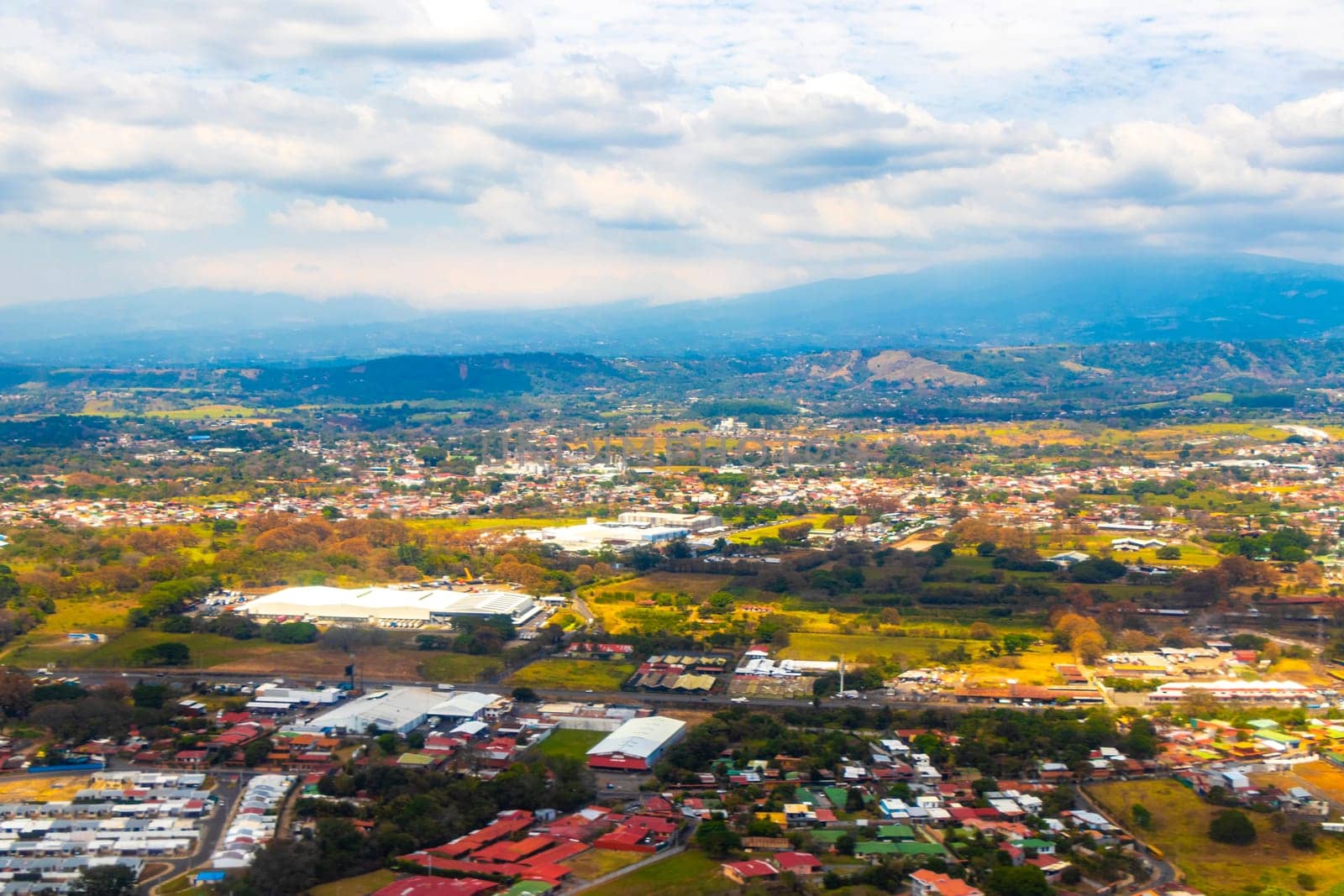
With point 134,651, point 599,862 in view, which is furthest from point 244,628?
point 599,862

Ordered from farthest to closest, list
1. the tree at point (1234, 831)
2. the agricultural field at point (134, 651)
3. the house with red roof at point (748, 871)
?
1. the agricultural field at point (134, 651)
2. the tree at point (1234, 831)
3. the house with red roof at point (748, 871)

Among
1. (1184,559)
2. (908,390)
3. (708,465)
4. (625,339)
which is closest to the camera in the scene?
(1184,559)

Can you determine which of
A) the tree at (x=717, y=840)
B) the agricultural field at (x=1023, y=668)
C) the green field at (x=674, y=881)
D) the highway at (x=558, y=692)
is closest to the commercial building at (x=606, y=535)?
the highway at (x=558, y=692)

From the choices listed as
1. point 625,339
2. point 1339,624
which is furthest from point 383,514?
point 625,339

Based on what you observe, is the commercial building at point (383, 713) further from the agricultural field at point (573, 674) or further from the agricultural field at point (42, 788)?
the agricultural field at point (42, 788)

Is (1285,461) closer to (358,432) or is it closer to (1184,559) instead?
(1184,559)

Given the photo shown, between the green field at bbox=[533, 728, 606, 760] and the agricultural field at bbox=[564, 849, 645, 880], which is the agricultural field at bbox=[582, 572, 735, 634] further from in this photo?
the agricultural field at bbox=[564, 849, 645, 880]
